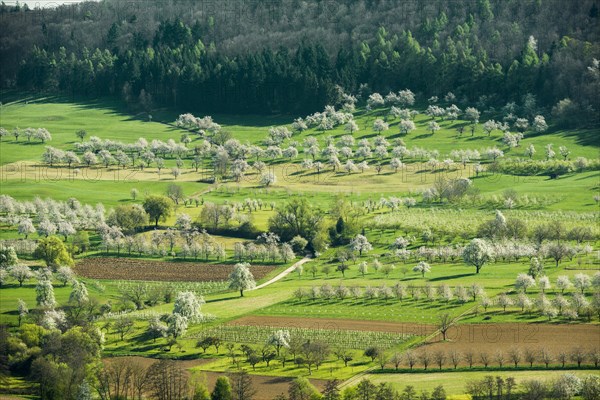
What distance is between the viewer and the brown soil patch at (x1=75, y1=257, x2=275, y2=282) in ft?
475

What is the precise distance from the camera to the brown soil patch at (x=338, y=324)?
116 metres

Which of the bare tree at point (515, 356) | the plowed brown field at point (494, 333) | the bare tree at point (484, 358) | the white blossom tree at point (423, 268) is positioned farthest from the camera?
the white blossom tree at point (423, 268)

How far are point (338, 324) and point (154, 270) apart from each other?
3729 cm

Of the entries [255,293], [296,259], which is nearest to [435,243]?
[296,259]

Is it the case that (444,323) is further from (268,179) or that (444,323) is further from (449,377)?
(268,179)

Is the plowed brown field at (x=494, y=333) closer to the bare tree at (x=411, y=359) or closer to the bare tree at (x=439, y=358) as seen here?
the bare tree at (x=439, y=358)

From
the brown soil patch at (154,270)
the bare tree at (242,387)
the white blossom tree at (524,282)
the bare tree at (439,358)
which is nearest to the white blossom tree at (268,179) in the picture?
the brown soil patch at (154,270)

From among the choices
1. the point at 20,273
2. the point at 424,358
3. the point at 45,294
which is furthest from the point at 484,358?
the point at 20,273

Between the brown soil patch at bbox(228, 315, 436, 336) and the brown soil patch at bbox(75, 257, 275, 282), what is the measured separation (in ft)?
75.9

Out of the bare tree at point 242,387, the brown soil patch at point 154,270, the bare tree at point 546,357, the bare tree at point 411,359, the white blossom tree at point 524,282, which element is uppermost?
the white blossom tree at point 524,282

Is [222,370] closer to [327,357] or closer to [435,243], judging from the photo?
[327,357]

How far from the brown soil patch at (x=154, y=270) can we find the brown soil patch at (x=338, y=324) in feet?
75.9

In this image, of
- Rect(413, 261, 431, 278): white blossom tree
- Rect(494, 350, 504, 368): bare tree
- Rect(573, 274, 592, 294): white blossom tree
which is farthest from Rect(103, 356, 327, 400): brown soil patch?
Rect(413, 261, 431, 278): white blossom tree

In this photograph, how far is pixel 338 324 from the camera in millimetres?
118875
